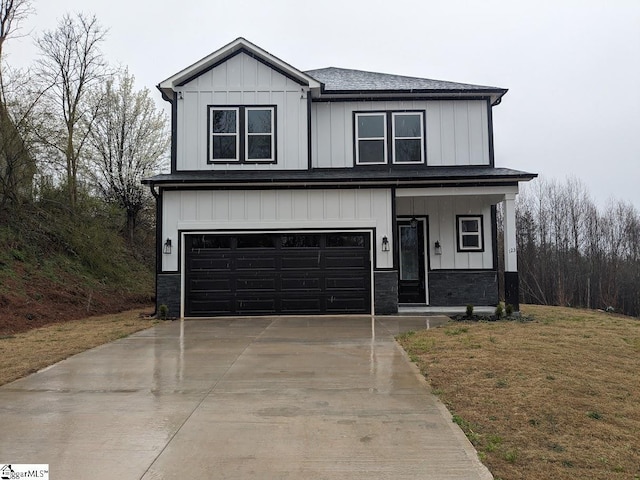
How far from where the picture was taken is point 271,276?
13391 mm

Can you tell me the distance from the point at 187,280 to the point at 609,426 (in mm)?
10773

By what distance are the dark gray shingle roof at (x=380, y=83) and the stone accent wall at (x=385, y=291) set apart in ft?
18.4

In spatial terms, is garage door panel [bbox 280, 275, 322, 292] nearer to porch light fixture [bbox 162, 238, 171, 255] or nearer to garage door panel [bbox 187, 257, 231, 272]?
garage door panel [bbox 187, 257, 231, 272]

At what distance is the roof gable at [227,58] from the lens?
14.2 metres

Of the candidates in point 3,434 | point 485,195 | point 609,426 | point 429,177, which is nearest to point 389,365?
point 609,426

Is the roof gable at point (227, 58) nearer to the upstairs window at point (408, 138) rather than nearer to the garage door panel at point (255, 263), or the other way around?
the upstairs window at point (408, 138)

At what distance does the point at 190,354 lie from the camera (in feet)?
26.3

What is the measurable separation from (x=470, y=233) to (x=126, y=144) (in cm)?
1693

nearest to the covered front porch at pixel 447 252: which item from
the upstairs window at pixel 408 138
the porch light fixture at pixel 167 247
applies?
the upstairs window at pixel 408 138

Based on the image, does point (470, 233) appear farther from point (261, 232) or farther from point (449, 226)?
point (261, 232)

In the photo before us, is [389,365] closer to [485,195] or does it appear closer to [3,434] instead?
[3,434]

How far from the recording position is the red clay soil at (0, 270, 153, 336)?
1171cm

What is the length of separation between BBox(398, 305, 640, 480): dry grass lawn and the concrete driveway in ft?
0.96

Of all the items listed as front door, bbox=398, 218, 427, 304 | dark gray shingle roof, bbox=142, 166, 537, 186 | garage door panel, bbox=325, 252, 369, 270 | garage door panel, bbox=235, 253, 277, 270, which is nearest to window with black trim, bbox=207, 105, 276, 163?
dark gray shingle roof, bbox=142, 166, 537, 186
